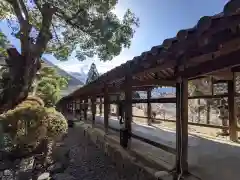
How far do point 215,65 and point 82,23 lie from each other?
7.94 m

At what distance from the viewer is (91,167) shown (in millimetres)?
5938

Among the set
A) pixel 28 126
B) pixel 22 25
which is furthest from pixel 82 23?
pixel 28 126

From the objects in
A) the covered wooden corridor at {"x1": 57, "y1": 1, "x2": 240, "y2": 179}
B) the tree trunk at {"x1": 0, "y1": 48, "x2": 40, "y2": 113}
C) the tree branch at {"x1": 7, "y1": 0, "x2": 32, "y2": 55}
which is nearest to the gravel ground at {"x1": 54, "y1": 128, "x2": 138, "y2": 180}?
the covered wooden corridor at {"x1": 57, "y1": 1, "x2": 240, "y2": 179}

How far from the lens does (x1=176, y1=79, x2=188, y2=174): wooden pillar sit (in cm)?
293

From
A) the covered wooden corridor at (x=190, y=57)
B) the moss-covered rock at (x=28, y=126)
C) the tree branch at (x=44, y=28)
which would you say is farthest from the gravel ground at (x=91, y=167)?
the tree branch at (x=44, y=28)

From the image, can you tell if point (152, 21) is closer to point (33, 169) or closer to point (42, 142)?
point (42, 142)

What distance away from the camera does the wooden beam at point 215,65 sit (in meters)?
2.20

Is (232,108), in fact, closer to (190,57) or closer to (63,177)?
(190,57)

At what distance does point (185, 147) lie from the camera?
2.95 metres

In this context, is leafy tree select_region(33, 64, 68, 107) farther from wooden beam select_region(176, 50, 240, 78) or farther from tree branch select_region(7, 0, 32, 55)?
wooden beam select_region(176, 50, 240, 78)

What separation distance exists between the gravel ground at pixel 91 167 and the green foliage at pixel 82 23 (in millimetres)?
4497

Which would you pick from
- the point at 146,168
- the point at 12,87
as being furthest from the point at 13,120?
the point at 146,168

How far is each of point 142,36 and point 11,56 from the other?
6.61m

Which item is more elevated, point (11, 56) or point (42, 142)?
point (11, 56)
